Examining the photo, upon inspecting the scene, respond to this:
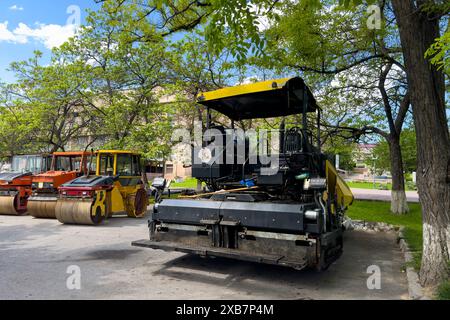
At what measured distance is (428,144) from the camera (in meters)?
5.31

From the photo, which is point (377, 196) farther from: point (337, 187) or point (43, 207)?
point (43, 207)

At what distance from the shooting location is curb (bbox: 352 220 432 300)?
4770 mm

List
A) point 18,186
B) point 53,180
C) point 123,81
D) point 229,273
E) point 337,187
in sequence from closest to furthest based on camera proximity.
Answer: point 229,273 → point 337,187 → point 53,180 → point 18,186 → point 123,81

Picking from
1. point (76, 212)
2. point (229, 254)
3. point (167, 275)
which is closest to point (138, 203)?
point (76, 212)

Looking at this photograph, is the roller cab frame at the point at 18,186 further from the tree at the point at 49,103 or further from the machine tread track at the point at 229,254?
the machine tread track at the point at 229,254

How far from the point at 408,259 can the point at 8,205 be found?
12792 millimetres

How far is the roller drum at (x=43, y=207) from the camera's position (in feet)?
39.4

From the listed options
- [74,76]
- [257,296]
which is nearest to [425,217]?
[257,296]

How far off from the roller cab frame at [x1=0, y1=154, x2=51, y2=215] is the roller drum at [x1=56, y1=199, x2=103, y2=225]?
3.34 meters

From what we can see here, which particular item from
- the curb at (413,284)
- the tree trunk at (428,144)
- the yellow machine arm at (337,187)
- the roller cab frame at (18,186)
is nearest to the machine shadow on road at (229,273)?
the curb at (413,284)

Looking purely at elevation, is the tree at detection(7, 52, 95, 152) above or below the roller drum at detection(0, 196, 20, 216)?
above

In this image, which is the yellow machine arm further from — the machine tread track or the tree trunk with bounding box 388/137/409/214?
the tree trunk with bounding box 388/137/409/214

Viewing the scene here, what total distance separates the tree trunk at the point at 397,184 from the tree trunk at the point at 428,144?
8.93 m

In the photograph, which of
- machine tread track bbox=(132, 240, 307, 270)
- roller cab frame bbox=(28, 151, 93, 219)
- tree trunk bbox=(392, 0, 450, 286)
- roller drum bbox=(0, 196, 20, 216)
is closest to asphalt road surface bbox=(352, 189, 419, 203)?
roller cab frame bbox=(28, 151, 93, 219)
